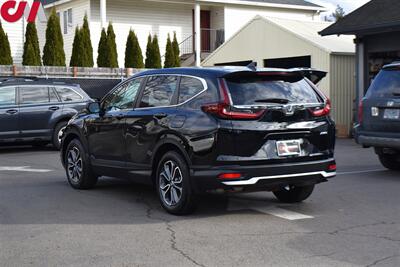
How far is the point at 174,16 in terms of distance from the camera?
31016 millimetres

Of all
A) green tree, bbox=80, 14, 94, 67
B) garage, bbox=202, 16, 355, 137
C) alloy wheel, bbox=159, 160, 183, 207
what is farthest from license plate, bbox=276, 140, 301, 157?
green tree, bbox=80, 14, 94, 67

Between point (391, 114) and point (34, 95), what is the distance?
8.91 m

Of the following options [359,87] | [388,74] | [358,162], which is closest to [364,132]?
[388,74]

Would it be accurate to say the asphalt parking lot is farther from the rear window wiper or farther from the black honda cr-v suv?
the rear window wiper

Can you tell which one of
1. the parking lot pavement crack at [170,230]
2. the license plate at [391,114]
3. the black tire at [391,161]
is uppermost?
→ the license plate at [391,114]

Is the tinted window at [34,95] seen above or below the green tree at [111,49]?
below

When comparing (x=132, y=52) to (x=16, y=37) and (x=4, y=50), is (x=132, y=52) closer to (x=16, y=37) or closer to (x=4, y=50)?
(x=4, y=50)

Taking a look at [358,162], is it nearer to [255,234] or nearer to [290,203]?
[290,203]

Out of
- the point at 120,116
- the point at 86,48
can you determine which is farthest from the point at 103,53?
the point at 120,116

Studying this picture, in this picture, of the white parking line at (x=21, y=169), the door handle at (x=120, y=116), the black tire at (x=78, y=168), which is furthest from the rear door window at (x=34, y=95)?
the door handle at (x=120, y=116)

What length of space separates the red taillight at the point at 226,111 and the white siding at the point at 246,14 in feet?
79.6

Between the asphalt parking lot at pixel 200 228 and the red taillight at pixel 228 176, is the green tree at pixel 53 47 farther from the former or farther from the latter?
the red taillight at pixel 228 176

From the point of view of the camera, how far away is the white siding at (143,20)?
2930 centimetres

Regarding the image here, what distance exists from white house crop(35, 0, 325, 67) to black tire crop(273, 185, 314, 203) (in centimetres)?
1989
